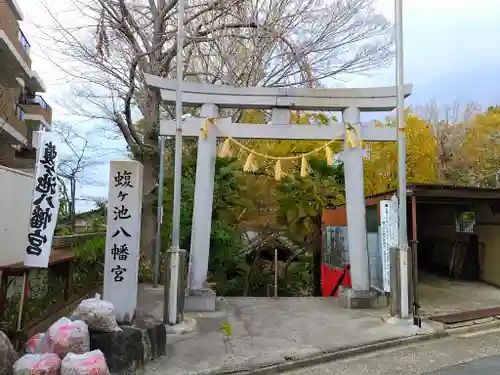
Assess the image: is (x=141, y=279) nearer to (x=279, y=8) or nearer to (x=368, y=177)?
(x=279, y=8)

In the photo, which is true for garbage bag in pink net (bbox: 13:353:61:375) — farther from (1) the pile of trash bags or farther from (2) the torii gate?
(2) the torii gate

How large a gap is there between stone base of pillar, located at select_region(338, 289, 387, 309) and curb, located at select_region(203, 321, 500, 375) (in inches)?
81.9

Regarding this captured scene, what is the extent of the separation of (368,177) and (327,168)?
6.84m

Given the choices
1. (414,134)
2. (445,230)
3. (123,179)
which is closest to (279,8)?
(123,179)

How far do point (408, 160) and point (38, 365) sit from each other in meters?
22.3

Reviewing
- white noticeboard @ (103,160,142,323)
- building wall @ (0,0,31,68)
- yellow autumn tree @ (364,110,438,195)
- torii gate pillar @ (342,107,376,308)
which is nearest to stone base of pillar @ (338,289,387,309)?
torii gate pillar @ (342,107,376,308)

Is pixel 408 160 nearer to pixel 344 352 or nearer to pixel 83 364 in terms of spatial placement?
pixel 344 352

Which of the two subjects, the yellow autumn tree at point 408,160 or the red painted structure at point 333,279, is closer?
the red painted structure at point 333,279

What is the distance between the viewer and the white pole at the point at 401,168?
28.3 ft

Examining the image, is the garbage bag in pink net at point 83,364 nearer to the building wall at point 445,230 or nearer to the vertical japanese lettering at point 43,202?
the vertical japanese lettering at point 43,202

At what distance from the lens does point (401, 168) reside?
8742 millimetres

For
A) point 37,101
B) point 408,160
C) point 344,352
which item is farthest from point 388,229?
point 37,101

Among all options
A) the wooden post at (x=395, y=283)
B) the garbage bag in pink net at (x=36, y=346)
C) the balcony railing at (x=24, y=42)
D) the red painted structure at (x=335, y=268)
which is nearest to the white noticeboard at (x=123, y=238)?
the garbage bag in pink net at (x=36, y=346)

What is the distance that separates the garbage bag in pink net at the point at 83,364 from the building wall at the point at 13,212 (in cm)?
411
